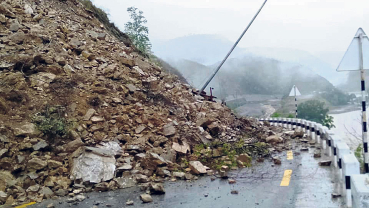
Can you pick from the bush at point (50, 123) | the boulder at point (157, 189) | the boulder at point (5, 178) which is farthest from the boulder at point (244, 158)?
the boulder at point (5, 178)

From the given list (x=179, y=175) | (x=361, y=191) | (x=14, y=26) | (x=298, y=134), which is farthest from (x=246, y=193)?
(x=14, y=26)

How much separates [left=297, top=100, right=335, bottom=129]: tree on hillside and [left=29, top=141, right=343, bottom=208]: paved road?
2014 centimetres

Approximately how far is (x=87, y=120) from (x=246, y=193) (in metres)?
4.44

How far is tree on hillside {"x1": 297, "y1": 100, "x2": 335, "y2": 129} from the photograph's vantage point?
2778 centimetres

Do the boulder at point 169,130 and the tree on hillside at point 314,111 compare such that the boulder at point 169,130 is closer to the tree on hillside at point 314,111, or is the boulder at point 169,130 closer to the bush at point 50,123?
the bush at point 50,123

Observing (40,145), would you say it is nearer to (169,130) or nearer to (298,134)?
(169,130)

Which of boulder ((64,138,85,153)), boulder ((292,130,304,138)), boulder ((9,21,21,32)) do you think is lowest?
boulder ((64,138,85,153))

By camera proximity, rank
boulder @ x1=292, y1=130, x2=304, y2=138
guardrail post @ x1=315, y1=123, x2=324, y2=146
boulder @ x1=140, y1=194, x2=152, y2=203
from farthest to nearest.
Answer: boulder @ x1=292, y1=130, x2=304, y2=138
guardrail post @ x1=315, y1=123, x2=324, y2=146
boulder @ x1=140, y1=194, x2=152, y2=203

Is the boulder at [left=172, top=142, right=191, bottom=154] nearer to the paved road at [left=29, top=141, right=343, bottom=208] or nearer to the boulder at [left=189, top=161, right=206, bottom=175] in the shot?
the boulder at [left=189, top=161, right=206, bottom=175]

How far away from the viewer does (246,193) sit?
272 inches

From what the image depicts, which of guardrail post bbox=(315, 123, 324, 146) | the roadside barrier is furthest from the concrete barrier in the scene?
guardrail post bbox=(315, 123, 324, 146)

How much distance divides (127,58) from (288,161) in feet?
Result: 20.8

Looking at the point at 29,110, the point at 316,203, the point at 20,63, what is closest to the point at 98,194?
the point at 29,110

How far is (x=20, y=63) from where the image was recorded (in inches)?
403
